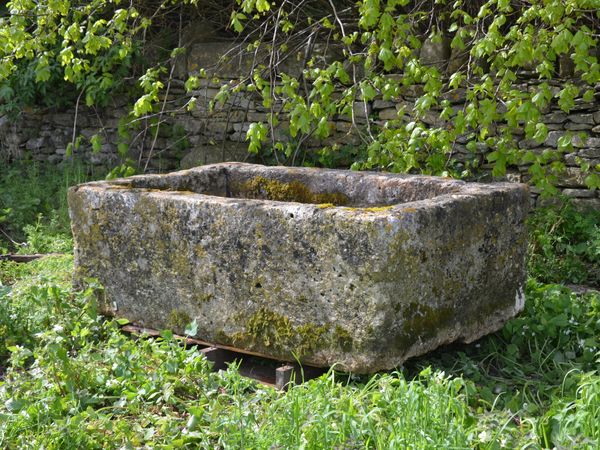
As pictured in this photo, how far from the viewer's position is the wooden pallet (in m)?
4.13

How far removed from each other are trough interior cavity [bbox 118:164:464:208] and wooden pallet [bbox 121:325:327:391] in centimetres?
97

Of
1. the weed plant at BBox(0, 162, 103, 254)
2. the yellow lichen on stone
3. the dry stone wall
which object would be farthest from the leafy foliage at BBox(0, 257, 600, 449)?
the weed plant at BBox(0, 162, 103, 254)

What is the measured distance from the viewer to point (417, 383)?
3.69 metres

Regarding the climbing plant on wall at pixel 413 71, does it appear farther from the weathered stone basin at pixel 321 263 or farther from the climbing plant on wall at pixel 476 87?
the weathered stone basin at pixel 321 263

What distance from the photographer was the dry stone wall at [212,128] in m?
7.23

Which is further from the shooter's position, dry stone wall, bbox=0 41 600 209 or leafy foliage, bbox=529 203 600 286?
dry stone wall, bbox=0 41 600 209

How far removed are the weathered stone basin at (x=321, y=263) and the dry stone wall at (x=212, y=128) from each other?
2264 millimetres

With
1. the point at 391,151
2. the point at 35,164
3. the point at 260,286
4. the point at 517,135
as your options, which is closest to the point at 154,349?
the point at 260,286

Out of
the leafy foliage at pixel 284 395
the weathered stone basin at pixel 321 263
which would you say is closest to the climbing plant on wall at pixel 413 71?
the weathered stone basin at pixel 321 263

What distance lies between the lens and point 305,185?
5.34 m

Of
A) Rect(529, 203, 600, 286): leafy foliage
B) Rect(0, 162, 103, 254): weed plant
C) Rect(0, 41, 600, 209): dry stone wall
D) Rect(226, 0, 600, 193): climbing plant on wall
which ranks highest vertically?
Rect(226, 0, 600, 193): climbing plant on wall

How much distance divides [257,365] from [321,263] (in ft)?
2.52

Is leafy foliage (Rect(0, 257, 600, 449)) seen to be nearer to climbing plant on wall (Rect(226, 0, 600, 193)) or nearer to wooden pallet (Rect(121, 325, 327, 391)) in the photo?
wooden pallet (Rect(121, 325, 327, 391))

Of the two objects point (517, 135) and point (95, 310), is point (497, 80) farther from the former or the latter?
point (95, 310)
